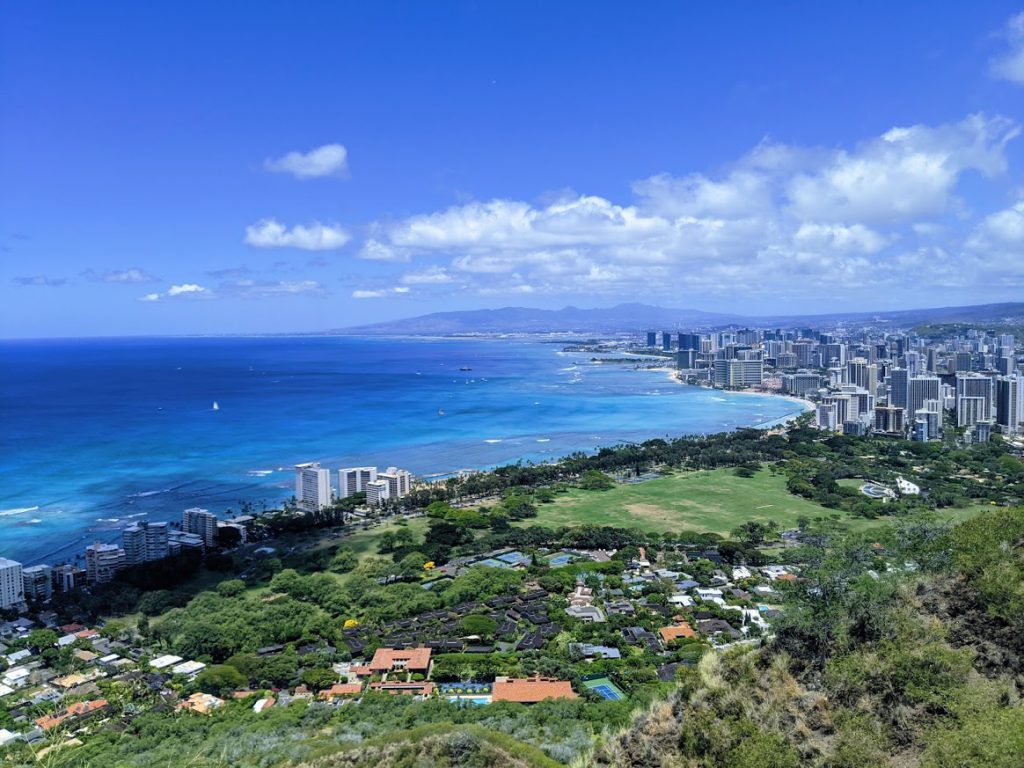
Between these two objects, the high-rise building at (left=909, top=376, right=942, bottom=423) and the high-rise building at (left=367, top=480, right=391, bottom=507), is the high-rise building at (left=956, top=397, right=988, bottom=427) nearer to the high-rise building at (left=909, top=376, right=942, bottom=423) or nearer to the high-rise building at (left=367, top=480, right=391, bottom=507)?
the high-rise building at (left=909, top=376, right=942, bottom=423)

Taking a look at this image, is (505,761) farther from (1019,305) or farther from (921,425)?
(1019,305)

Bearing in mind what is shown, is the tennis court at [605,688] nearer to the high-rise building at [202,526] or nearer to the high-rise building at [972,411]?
the high-rise building at [202,526]

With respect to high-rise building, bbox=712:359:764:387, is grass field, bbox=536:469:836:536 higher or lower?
lower

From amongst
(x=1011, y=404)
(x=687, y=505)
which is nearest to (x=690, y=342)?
(x=1011, y=404)

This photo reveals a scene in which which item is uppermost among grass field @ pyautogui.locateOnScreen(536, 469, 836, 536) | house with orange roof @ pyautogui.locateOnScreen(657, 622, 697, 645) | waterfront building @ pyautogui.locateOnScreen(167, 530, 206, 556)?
waterfront building @ pyautogui.locateOnScreen(167, 530, 206, 556)

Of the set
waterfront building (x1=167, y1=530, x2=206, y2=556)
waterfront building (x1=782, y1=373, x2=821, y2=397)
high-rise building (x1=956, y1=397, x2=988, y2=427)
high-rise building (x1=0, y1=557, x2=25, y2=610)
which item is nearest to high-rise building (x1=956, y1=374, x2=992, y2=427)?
high-rise building (x1=956, y1=397, x2=988, y2=427)

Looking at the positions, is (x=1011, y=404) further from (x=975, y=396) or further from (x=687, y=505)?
(x=687, y=505)

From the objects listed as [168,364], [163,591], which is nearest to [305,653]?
[163,591]
